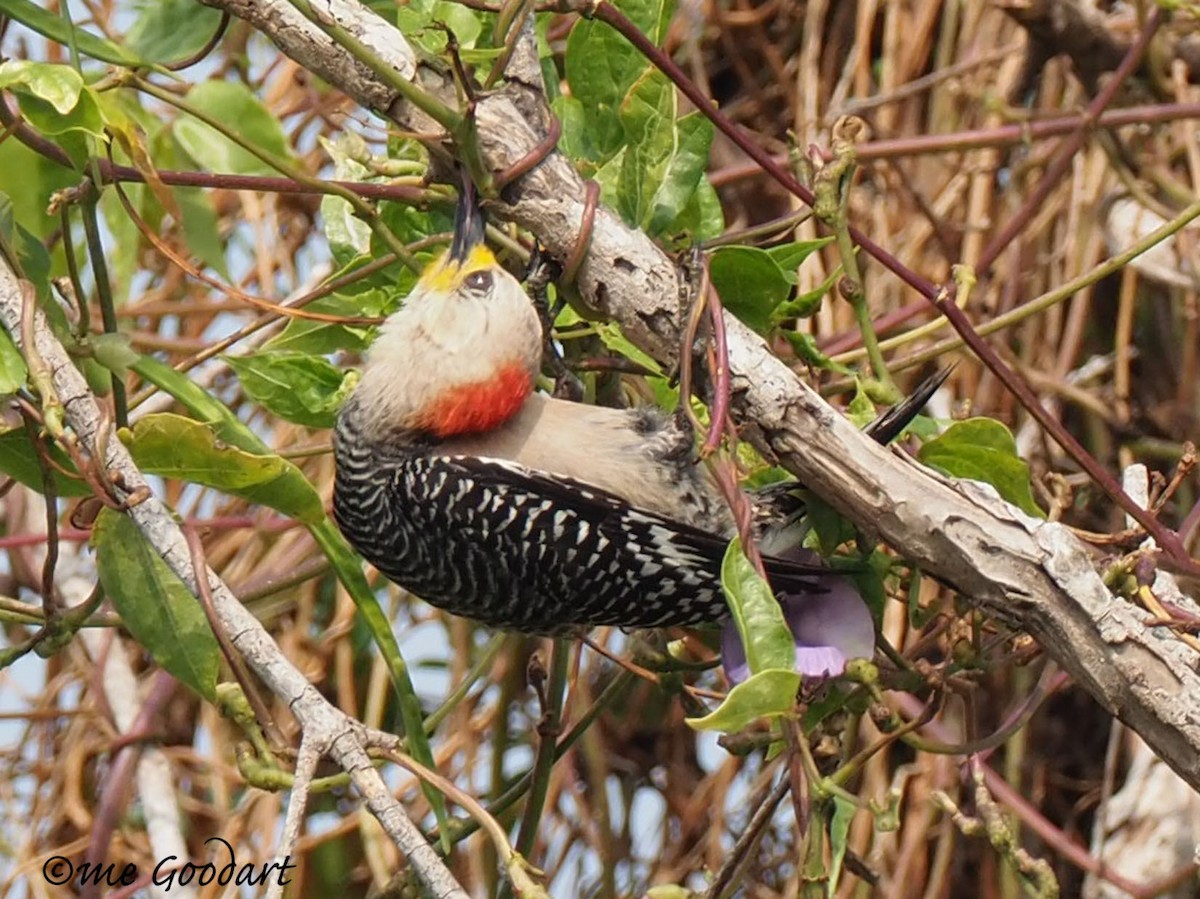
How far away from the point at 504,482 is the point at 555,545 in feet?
0.31

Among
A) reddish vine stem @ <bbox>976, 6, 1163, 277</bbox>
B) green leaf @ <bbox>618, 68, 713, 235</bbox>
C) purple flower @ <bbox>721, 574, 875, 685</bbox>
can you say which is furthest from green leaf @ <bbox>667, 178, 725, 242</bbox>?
reddish vine stem @ <bbox>976, 6, 1163, 277</bbox>

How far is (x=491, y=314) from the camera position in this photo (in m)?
1.91

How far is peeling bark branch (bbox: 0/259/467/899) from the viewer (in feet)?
4.32

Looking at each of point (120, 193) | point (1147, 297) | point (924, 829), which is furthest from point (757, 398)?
point (1147, 297)

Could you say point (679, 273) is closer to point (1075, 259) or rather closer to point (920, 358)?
point (920, 358)

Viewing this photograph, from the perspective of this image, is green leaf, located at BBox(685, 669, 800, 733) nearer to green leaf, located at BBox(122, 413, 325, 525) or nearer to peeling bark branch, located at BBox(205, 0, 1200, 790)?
peeling bark branch, located at BBox(205, 0, 1200, 790)

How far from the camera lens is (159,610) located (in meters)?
1.66

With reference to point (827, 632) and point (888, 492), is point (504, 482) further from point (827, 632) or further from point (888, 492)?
point (888, 492)

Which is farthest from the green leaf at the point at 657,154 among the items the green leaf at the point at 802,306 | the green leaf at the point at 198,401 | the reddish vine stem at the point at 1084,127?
the reddish vine stem at the point at 1084,127

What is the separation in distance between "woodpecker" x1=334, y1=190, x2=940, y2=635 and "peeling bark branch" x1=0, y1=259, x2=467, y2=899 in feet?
1.43

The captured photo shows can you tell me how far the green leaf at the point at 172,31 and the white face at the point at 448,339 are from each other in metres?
0.43

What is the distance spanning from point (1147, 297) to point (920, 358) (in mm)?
1122

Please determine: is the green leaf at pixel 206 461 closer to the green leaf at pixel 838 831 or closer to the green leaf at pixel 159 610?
the green leaf at pixel 159 610

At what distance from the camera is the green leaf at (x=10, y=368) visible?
1.53m
